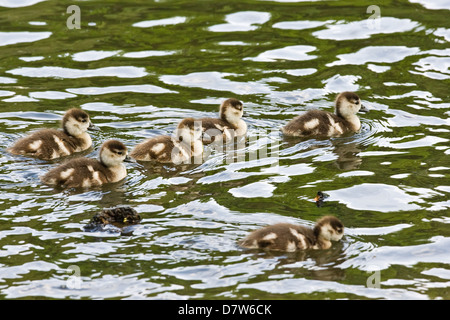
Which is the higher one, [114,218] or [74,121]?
[74,121]

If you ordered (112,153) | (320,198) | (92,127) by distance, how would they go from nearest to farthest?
1. (320,198)
2. (112,153)
3. (92,127)

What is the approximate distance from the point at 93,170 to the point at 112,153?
24 cm

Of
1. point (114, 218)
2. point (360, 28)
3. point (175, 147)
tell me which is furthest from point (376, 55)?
point (114, 218)

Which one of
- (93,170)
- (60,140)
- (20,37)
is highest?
(20,37)

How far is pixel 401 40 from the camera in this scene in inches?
466

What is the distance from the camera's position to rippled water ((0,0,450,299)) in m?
5.93

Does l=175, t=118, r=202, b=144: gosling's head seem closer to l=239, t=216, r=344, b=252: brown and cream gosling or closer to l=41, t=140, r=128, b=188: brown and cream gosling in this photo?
l=41, t=140, r=128, b=188: brown and cream gosling

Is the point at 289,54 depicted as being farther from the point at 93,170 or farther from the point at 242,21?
the point at 93,170

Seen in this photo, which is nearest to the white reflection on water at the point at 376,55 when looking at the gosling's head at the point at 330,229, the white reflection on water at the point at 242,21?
the white reflection on water at the point at 242,21

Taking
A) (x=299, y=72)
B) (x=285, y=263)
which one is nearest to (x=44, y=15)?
(x=299, y=72)

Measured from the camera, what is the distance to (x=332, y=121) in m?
9.18

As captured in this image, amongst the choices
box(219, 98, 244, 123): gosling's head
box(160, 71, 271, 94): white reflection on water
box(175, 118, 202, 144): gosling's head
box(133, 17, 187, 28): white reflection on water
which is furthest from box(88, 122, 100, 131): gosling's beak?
box(133, 17, 187, 28): white reflection on water

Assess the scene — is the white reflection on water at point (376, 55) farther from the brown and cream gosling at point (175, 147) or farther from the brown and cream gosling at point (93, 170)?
the brown and cream gosling at point (93, 170)

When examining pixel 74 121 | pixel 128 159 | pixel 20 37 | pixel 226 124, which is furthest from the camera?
pixel 20 37
